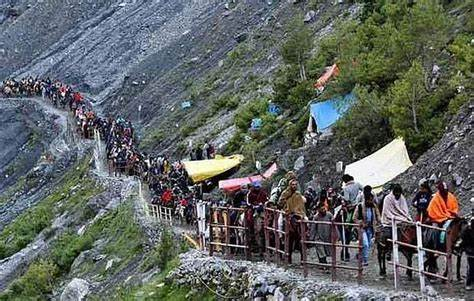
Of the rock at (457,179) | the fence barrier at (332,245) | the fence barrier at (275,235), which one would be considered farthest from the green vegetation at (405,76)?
the fence barrier at (332,245)

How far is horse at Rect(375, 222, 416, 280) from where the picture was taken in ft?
51.3

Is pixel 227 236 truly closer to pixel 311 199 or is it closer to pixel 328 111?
pixel 311 199

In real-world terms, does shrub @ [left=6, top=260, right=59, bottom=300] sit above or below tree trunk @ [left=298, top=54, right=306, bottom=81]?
below

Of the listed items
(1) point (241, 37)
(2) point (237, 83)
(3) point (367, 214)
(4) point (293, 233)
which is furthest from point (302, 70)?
(3) point (367, 214)

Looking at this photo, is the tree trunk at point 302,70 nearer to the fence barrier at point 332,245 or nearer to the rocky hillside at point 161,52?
the rocky hillside at point 161,52

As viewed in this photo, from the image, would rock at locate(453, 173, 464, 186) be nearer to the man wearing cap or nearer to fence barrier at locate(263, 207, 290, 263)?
fence barrier at locate(263, 207, 290, 263)

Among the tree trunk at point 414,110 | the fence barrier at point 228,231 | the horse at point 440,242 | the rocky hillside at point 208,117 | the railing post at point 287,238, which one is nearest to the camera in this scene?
the horse at point 440,242

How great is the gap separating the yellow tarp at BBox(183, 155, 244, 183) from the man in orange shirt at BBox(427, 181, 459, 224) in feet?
76.7

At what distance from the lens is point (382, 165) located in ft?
94.9

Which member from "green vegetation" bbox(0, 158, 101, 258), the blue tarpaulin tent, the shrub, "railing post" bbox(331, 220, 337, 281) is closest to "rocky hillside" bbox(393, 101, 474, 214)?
"railing post" bbox(331, 220, 337, 281)

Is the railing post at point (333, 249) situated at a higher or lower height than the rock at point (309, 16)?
lower

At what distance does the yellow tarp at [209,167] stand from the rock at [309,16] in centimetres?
2022

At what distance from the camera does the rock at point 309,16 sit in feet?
195

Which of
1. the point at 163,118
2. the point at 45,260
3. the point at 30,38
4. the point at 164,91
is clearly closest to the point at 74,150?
the point at 163,118
